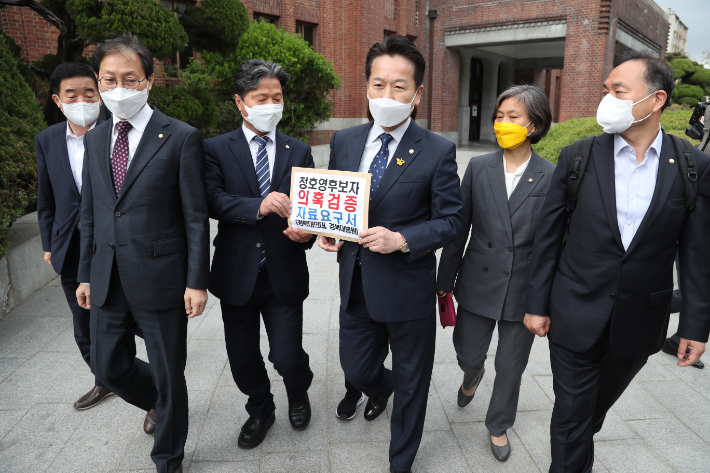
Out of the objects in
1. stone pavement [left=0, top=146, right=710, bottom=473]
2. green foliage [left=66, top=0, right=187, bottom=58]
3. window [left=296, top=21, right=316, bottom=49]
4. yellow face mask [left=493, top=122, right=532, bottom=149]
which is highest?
window [left=296, top=21, right=316, bottom=49]

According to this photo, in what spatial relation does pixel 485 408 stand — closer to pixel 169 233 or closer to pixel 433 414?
pixel 433 414

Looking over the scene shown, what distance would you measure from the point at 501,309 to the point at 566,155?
3.32 ft

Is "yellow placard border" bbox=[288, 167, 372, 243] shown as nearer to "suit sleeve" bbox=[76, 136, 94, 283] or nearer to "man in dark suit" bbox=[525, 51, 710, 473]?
"man in dark suit" bbox=[525, 51, 710, 473]

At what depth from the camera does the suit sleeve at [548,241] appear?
2.44 metres

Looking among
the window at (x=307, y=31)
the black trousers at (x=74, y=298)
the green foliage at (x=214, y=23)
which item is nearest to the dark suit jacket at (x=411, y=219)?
the black trousers at (x=74, y=298)

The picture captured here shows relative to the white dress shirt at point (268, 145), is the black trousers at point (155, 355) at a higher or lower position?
lower

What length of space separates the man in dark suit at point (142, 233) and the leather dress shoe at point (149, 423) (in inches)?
18.3

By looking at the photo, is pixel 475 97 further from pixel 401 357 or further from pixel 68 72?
pixel 401 357

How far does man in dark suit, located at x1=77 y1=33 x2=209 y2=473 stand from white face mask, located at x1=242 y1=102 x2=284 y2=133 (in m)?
0.38

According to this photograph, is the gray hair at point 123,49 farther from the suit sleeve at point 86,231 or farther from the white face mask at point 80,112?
the white face mask at point 80,112

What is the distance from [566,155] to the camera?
2445mm

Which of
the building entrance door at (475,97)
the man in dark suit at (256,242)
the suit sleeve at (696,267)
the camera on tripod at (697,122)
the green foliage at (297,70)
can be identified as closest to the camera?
the suit sleeve at (696,267)

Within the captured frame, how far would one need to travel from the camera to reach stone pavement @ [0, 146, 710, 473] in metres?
2.90

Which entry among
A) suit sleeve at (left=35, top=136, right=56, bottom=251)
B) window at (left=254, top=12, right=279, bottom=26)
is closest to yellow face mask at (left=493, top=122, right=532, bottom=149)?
suit sleeve at (left=35, top=136, right=56, bottom=251)
